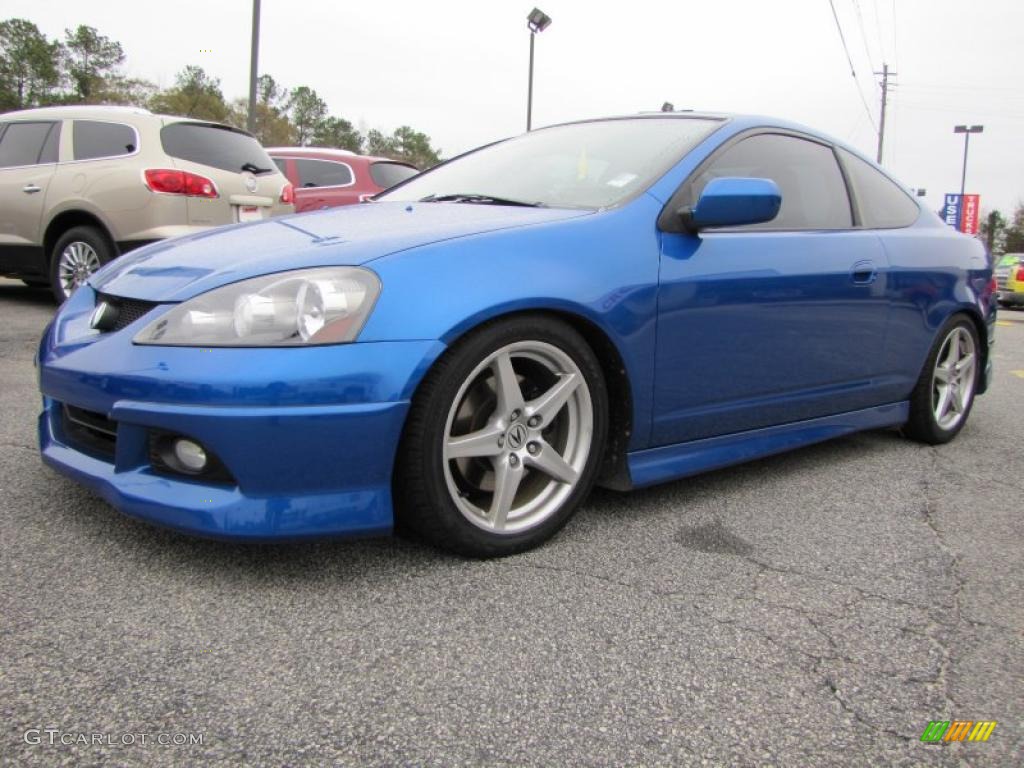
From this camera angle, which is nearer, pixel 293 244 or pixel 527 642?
pixel 527 642

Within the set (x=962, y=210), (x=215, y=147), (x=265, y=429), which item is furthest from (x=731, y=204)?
(x=962, y=210)

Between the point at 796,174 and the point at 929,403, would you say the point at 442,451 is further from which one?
the point at 929,403

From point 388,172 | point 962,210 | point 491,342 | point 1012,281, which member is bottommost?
point 491,342

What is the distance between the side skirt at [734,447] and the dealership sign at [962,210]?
3792cm

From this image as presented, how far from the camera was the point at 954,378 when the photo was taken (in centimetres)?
411

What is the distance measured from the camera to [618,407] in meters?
2.60

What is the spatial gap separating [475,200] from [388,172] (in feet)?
21.7

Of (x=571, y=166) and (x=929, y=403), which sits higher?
(x=571, y=166)

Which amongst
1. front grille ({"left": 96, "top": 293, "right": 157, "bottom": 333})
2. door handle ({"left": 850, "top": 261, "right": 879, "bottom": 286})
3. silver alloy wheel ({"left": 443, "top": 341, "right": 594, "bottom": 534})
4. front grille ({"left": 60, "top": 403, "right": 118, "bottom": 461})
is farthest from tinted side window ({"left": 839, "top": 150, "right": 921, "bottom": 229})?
front grille ({"left": 60, "top": 403, "right": 118, "bottom": 461})

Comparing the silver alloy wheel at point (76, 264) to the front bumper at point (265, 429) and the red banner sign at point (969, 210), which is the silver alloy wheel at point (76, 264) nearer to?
the front bumper at point (265, 429)

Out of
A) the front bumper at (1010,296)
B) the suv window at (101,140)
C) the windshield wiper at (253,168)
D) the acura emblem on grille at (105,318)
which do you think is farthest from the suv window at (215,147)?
the front bumper at (1010,296)

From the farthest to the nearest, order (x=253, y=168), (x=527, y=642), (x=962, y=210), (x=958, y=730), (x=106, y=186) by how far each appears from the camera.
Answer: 1. (x=962, y=210)
2. (x=253, y=168)
3. (x=106, y=186)
4. (x=527, y=642)
5. (x=958, y=730)

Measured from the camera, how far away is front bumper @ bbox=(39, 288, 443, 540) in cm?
196

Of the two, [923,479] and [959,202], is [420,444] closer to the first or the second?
[923,479]
